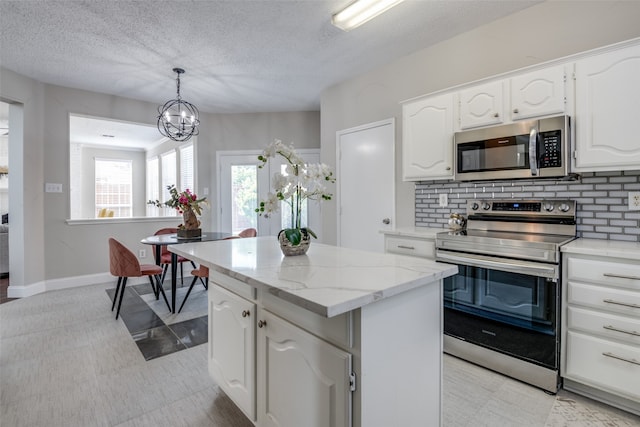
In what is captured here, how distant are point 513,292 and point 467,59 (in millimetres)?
2043

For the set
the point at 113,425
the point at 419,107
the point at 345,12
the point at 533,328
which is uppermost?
the point at 345,12

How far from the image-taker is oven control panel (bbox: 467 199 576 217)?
2188 mm

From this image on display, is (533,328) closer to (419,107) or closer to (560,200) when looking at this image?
(560,200)

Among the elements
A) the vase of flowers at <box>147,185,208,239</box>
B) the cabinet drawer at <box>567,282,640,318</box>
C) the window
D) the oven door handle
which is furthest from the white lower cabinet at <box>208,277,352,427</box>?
the window

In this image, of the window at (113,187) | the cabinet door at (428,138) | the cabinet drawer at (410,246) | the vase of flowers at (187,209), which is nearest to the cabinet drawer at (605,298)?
the cabinet drawer at (410,246)

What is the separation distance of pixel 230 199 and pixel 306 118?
73.2 inches

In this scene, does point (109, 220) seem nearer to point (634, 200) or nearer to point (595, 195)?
point (595, 195)

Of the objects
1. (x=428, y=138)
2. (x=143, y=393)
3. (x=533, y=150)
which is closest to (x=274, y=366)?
(x=143, y=393)

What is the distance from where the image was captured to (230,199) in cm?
530

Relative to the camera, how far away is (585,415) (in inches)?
65.9

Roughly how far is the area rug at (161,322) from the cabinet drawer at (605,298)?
261 centimetres

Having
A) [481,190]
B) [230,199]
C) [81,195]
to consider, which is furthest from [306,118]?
[81,195]

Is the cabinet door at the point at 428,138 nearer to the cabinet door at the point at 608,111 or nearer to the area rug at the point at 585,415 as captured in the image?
the cabinet door at the point at 608,111

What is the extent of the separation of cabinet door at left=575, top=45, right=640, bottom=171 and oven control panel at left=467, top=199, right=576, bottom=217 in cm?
34
